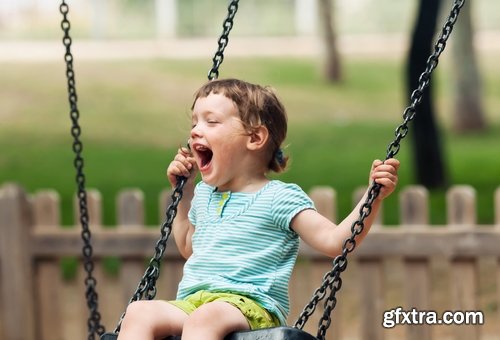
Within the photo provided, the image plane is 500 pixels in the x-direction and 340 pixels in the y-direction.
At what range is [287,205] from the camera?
2.97m

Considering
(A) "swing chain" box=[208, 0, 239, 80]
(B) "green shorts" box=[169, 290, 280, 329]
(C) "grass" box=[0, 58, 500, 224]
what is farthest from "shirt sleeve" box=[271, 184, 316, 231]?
(C) "grass" box=[0, 58, 500, 224]

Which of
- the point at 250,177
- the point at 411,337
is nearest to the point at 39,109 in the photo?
the point at 411,337

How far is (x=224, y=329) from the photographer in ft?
9.16

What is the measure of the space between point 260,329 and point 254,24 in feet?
67.8

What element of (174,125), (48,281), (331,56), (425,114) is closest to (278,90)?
(331,56)

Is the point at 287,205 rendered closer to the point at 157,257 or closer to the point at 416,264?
the point at 157,257

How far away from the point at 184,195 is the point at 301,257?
2.63 metres

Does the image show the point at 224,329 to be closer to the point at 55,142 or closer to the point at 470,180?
the point at 470,180

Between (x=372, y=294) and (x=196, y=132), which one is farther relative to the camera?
(x=372, y=294)

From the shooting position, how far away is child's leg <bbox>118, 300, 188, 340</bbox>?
111 inches

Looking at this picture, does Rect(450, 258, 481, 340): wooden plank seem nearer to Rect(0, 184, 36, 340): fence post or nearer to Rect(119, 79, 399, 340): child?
Rect(0, 184, 36, 340): fence post

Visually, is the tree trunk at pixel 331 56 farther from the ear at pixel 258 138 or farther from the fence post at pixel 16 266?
the ear at pixel 258 138

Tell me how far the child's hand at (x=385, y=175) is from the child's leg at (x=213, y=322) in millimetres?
492

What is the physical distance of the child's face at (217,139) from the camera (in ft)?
9.69
